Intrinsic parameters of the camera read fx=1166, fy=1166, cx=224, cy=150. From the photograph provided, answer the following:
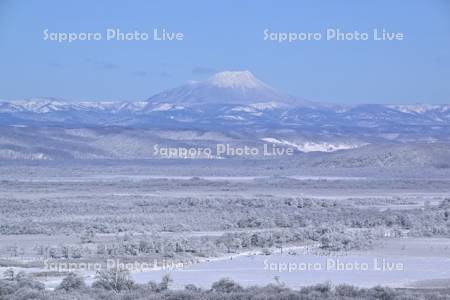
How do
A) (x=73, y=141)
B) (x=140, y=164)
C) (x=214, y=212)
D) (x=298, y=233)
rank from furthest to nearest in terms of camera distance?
(x=73, y=141)
(x=140, y=164)
(x=214, y=212)
(x=298, y=233)

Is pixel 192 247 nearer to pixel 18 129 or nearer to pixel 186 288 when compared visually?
pixel 186 288

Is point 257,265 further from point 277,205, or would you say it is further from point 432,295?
point 277,205

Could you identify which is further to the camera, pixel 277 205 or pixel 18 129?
pixel 18 129

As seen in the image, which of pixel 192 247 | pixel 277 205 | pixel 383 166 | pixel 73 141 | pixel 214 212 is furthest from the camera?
pixel 73 141

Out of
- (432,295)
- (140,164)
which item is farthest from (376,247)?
(140,164)

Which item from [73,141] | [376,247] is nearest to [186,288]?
[376,247]

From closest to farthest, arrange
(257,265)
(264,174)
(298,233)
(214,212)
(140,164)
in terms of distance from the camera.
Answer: (257,265) < (298,233) < (214,212) < (264,174) < (140,164)

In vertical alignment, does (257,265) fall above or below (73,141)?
below

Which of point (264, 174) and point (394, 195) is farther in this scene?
point (264, 174)

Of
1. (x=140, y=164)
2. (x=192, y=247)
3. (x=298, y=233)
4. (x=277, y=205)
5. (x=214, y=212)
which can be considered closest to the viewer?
(x=192, y=247)
